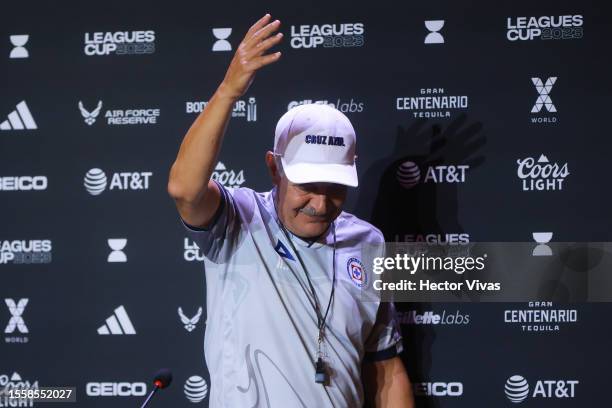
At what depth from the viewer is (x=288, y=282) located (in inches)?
80.9

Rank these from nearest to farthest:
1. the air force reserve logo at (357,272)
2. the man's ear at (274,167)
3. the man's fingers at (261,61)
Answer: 1. the man's fingers at (261,61)
2. the man's ear at (274,167)
3. the air force reserve logo at (357,272)

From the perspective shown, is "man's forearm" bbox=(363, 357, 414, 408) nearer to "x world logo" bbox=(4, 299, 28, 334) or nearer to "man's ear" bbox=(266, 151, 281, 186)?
"man's ear" bbox=(266, 151, 281, 186)

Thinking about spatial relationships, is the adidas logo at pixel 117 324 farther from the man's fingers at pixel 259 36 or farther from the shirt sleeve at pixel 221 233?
the man's fingers at pixel 259 36

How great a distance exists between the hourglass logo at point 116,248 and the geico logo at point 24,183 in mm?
368

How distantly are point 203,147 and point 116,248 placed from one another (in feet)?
4.10

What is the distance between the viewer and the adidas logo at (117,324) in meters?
2.78

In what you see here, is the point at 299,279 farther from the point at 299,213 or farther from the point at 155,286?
the point at 155,286

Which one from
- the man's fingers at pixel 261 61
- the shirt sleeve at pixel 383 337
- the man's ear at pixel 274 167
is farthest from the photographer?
the shirt sleeve at pixel 383 337

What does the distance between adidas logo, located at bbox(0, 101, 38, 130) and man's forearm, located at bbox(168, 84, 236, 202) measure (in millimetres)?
1403

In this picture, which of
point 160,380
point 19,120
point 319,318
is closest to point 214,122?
point 319,318

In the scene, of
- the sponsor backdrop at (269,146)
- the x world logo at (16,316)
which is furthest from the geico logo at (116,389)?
the x world logo at (16,316)

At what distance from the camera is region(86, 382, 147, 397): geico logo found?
2789 mm

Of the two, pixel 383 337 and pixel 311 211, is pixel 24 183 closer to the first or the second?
pixel 311 211

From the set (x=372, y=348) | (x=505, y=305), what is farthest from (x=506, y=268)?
(x=372, y=348)
